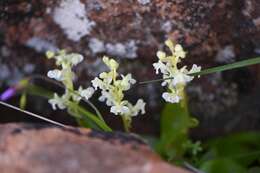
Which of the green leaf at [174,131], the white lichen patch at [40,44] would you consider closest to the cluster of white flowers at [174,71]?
the green leaf at [174,131]

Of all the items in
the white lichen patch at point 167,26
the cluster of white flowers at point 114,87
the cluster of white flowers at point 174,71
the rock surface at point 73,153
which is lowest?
the rock surface at point 73,153

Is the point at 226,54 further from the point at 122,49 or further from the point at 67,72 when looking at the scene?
the point at 67,72

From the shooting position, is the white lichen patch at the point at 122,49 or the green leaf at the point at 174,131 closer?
the green leaf at the point at 174,131

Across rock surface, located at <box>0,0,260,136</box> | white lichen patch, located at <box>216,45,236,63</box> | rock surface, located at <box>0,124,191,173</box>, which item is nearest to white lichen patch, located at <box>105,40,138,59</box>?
rock surface, located at <box>0,0,260,136</box>

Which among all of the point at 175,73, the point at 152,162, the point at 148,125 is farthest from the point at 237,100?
the point at 152,162

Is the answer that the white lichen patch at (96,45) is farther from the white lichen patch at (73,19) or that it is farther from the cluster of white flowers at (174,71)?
the cluster of white flowers at (174,71)

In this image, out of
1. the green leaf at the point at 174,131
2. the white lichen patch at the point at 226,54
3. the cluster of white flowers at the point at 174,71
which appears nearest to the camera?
the cluster of white flowers at the point at 174,71
